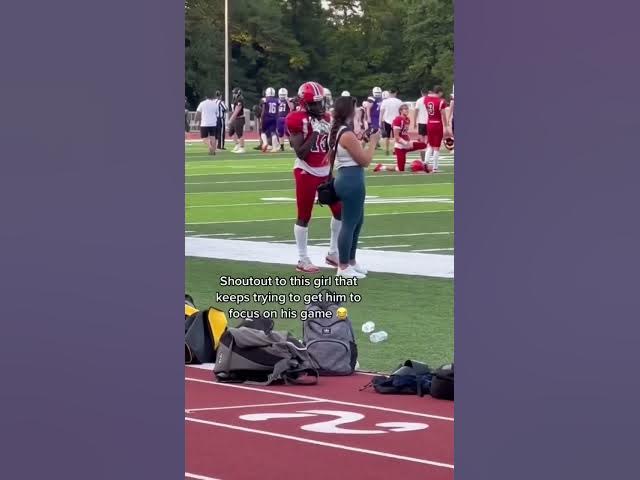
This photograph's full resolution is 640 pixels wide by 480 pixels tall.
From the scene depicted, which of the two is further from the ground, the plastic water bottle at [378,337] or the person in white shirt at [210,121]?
the person in white shirt at [210,121]

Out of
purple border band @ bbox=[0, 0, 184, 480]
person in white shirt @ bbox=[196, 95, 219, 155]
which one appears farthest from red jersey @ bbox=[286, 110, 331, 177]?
person in white shirt @ bbox=[196, 95, 219, 155]

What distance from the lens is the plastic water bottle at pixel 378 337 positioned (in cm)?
1143

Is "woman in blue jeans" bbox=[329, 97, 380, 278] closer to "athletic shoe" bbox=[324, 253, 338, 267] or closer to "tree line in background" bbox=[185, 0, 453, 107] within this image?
"athletic shoe" bbox=[324, 253, 338, 267]

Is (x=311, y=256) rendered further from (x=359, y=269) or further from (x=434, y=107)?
(x=434, y=107)

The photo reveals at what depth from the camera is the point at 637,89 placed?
482 centimetres

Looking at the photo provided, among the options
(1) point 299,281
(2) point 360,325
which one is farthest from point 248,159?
(2) point 360,325

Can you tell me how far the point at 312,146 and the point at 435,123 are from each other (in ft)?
48.6

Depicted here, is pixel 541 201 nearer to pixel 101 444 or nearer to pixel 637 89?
pixel 637 89

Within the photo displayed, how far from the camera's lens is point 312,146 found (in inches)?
575

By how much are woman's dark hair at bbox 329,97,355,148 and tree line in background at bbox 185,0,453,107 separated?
181 feet

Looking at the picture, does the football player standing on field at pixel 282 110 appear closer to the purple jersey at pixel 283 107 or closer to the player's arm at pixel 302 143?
the purple jersey at pixel 283 107

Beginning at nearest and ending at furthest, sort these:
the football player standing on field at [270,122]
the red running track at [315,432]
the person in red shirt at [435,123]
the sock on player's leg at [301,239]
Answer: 1. the red running track at [315,432]
2. the sock on player's leg at [301,239]
3. the person in red shirt at [435,123]
4. the football player standing on field at [270,122]

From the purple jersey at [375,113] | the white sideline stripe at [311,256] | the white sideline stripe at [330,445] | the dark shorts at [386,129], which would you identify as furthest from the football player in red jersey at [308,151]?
the purple jersey at [375,113]

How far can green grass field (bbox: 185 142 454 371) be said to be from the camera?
1166cm
